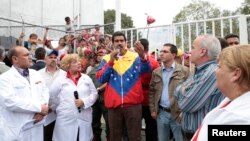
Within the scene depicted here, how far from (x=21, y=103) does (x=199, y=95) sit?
2.25 m

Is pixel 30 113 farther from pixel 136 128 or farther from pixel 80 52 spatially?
pixel 80 52

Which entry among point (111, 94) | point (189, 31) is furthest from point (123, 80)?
point (189, 31)

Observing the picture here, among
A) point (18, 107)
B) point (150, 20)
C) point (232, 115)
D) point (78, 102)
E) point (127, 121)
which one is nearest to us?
point (232, 115)

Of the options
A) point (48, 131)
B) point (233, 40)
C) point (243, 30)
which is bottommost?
point (48, 131)

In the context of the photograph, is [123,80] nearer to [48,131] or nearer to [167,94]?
[167,94]

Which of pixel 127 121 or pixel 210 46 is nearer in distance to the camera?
pixel 210 46

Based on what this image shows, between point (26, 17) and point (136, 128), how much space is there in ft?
38.0

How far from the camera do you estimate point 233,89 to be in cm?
180

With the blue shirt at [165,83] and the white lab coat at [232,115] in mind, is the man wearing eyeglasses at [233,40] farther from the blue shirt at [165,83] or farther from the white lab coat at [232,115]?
the white lab coat at [232,115]

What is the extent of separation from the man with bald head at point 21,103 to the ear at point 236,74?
2.95 m

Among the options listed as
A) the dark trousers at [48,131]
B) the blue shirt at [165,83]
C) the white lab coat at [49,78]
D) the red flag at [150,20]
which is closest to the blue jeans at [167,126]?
the blue shirt at [165,83]

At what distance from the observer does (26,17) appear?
14656 mm

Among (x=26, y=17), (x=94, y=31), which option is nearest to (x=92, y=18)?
(x=26, y=17)

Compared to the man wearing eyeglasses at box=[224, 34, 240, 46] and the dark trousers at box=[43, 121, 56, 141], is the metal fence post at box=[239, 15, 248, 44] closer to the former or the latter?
the man wearing eyeglasses at box=[224, 34, 240, 46]
